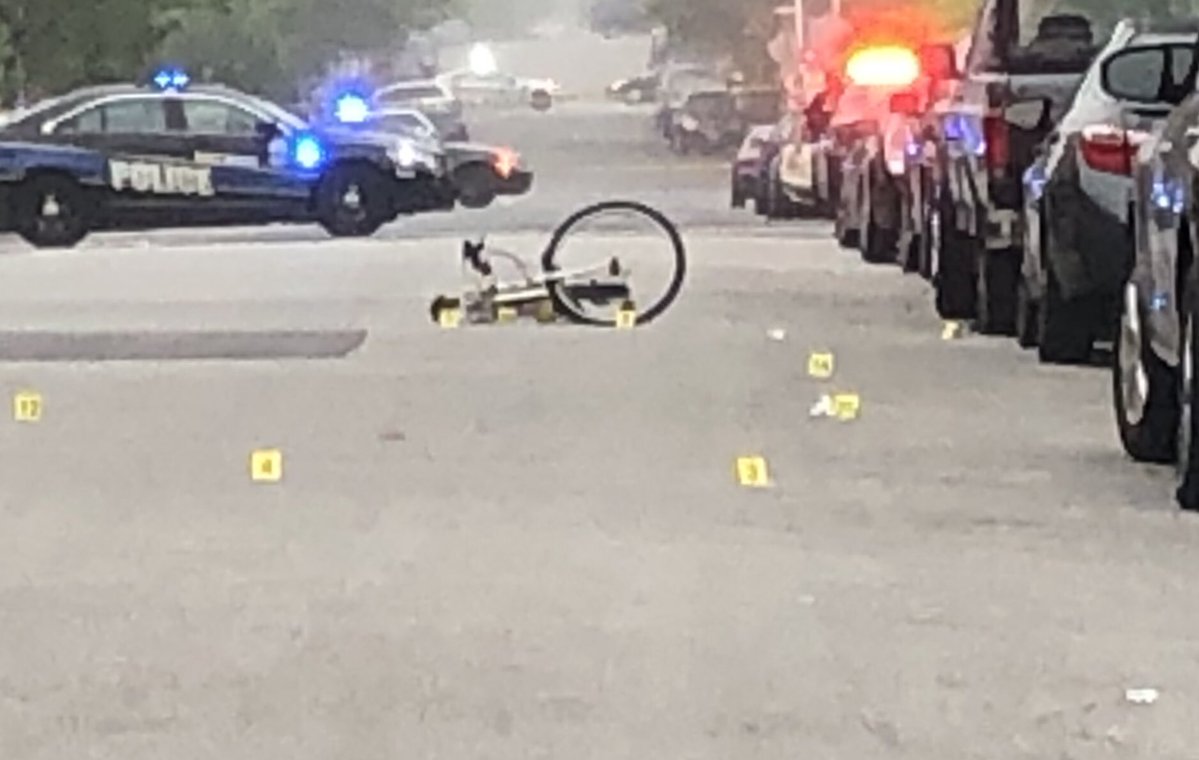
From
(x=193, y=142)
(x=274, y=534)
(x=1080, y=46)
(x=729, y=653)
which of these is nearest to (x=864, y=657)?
(x=729, y=653)

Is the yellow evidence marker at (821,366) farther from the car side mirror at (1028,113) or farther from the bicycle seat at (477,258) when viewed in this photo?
the bicycle seat at (477,258)

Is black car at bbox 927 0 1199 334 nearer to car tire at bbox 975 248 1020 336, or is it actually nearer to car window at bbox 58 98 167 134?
car tire at bbox 975 248 1020 336

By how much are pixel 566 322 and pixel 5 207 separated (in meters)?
14.9

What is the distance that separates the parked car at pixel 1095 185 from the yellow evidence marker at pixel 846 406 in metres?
1.18

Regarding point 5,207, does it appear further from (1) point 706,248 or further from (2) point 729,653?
(2) point 729,653

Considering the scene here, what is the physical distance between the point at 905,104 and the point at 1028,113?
7.54m

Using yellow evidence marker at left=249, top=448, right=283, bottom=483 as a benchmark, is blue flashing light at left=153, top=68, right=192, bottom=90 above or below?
below

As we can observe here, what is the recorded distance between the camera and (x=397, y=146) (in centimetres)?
3684

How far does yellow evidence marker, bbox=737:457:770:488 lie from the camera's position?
1283 cm

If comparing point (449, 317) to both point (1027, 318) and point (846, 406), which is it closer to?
point (1027, 318)

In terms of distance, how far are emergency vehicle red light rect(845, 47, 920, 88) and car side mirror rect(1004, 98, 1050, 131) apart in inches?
421

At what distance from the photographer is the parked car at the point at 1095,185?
15.6 metres

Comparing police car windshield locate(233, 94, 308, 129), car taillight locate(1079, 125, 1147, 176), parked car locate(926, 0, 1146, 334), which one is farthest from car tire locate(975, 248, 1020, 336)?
police car windshield locate(233, 94, 308, 129)

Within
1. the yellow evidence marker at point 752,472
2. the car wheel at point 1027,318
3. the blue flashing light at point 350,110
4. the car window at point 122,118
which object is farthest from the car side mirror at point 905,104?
the blue flashing light at point 350,110
